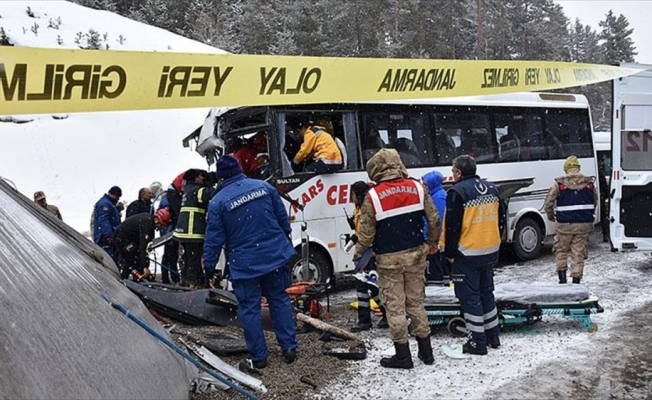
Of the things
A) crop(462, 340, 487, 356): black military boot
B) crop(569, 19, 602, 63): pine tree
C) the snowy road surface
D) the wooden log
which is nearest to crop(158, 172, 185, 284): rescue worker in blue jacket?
the wooden log

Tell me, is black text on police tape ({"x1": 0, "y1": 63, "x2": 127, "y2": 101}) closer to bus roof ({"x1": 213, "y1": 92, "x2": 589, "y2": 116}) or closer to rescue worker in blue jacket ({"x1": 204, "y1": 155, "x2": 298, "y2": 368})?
rescue worker in blue jacket ({"x1": 204, "y1": 155, "x2": 298, "y2": 368})

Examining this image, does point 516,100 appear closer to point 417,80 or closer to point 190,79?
point 417,80

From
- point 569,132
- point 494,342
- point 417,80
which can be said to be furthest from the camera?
point 569,132

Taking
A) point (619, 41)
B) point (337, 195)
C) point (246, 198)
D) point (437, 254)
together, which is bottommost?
point (437, 254)

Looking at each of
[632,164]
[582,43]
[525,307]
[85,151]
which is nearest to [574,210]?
[632,164]

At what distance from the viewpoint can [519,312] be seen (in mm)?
5777

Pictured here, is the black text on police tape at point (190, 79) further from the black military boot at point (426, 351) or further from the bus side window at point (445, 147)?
the bus side window at point (445, 147)

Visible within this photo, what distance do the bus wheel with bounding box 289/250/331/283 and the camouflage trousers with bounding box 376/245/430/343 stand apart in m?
2.97

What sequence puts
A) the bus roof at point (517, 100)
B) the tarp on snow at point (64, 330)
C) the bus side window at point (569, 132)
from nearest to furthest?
the tarp on snow at point (64, 330) < the bus roof at point (517, 100) < the bus side window at point (569, 132)

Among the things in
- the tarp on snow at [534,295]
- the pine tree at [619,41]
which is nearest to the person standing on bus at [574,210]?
the tarp on snow at [534,295]

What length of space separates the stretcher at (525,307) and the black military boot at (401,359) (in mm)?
977

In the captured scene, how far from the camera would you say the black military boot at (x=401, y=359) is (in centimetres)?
495

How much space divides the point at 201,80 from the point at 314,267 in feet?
14.3

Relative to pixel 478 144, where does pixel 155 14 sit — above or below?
above
